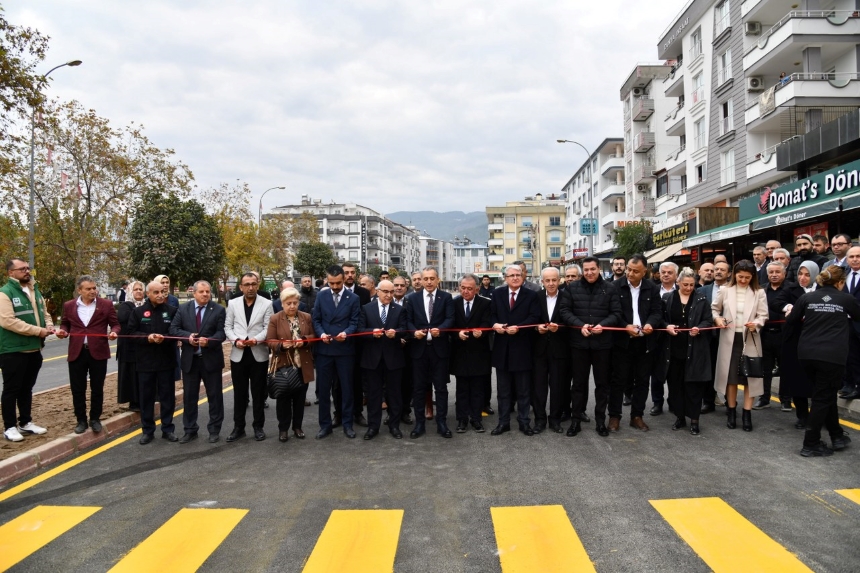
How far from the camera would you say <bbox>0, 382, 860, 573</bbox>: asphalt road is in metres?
4.21

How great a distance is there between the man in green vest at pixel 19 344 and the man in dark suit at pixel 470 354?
5.07 meters

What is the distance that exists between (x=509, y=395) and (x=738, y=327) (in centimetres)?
302

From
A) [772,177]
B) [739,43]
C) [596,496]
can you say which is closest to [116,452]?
[596,496]

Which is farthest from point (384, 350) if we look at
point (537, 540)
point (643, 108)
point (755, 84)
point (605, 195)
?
point (605, 195)

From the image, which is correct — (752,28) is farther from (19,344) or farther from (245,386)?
(19,344)

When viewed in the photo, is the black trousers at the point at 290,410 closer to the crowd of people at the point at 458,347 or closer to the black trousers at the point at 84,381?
the crowd of people at the point at 458,347

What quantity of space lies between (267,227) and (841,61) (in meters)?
41.6

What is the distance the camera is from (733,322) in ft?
25.6

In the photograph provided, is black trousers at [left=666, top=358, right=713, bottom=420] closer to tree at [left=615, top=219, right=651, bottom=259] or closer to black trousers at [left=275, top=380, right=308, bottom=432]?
black trousers at [left=275, top=380, right=308, bottom=432]

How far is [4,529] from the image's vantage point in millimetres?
4844

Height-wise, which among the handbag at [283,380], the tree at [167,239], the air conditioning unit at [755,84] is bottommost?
the handbag at [283,380]

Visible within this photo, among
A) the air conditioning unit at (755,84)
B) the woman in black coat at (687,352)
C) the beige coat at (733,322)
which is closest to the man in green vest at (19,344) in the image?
the woman in black coat at (687,352)

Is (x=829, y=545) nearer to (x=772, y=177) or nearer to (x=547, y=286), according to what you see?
(x=547, y=286)

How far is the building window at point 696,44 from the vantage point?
33125 mm
